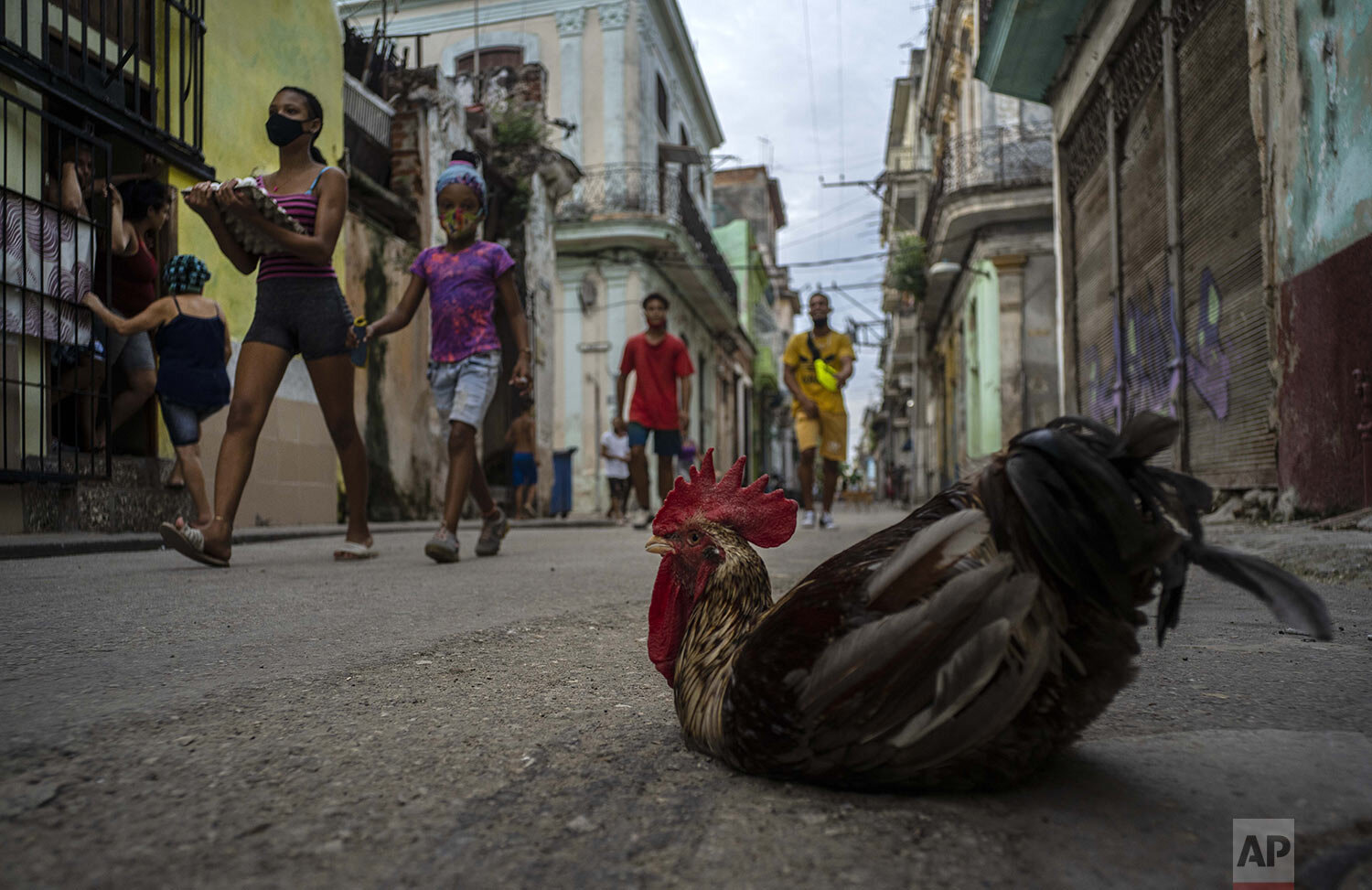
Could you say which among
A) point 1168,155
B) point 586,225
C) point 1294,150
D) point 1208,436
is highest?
point 586,225

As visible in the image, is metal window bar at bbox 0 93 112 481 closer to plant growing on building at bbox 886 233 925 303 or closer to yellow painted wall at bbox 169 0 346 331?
yellow painted wall at bbox 169 0 346 331

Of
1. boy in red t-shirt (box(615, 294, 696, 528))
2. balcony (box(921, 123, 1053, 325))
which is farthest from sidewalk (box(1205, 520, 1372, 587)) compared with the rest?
balcony (box(921, 123, 1053, 325))

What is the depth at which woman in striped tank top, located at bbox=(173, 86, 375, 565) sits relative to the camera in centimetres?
412

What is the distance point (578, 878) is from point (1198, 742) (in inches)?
41.6

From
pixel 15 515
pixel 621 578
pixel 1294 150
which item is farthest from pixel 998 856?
pixel 15 515

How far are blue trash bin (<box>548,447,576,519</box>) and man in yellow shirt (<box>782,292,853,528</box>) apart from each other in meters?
7.60

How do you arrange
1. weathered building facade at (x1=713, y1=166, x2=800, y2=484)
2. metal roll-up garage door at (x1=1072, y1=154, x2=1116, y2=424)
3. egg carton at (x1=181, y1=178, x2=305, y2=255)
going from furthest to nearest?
weathered building facade at (x1=713, y1=166, x2=800, y2=484) < metal roll-up garage door at (x1=1072, y1=154, x2=1116, y2=424) < egg carton at (x1=181, y1=178, x2=305, y2=255)

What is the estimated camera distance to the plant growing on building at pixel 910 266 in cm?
2148

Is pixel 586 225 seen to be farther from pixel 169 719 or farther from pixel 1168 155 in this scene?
pixel 169 719

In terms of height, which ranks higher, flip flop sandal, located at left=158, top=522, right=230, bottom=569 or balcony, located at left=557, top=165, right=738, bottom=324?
balcony, located at left=557, top=165, right=738, bottom=324

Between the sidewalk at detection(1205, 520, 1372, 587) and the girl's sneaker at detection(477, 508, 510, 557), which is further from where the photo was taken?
the girl's sneaker at detection(477, 508, 510, 557)

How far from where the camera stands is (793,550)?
18.5 feet

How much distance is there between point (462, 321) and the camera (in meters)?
5.01

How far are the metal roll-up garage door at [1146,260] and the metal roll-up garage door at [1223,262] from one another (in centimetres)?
43
